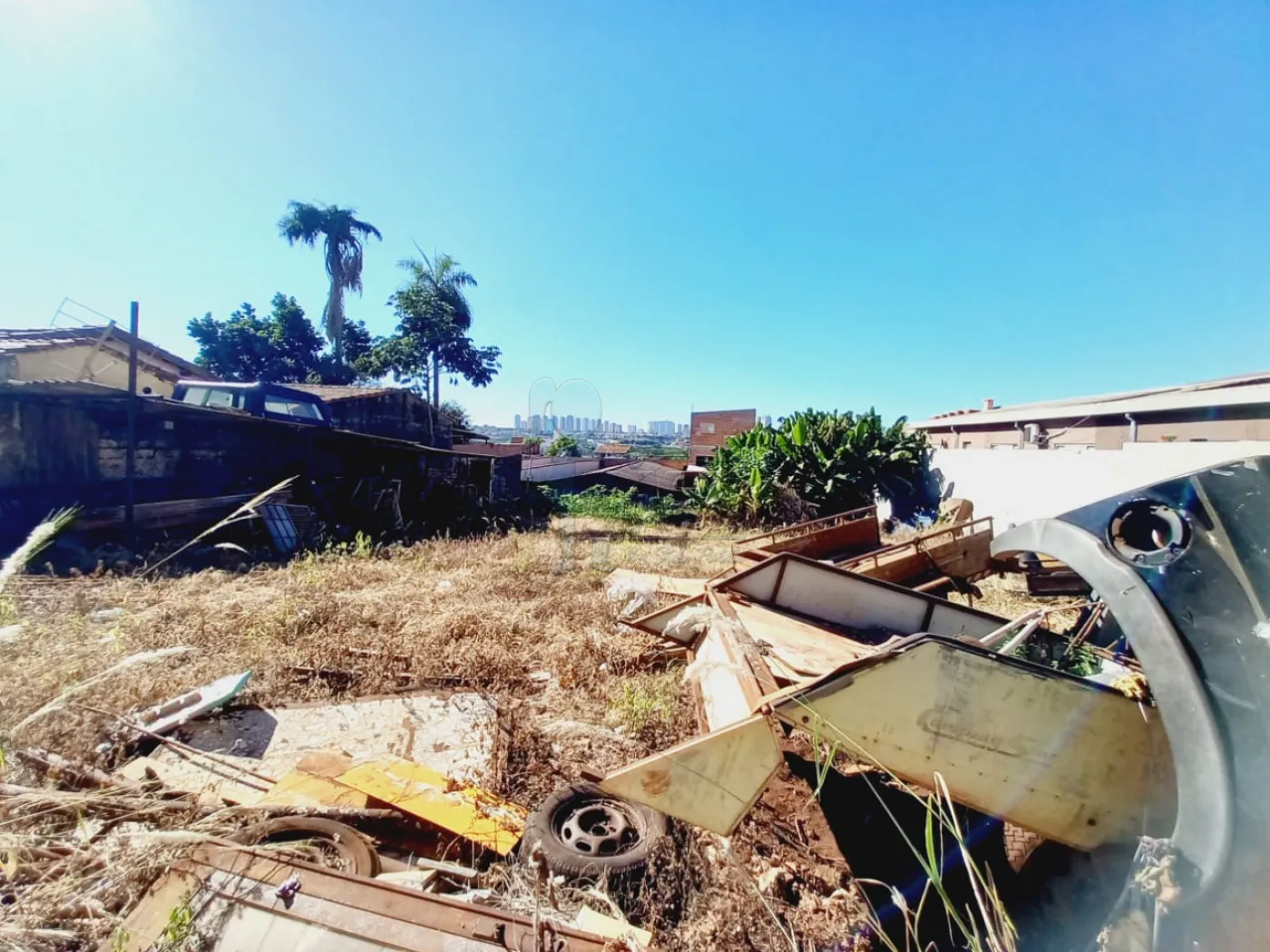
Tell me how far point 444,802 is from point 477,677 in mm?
1714

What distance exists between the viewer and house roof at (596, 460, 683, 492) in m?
18.0

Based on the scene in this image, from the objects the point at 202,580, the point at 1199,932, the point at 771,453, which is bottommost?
the point at 202,580

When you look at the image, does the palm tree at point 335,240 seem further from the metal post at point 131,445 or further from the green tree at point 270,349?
the metal post at point 131,445

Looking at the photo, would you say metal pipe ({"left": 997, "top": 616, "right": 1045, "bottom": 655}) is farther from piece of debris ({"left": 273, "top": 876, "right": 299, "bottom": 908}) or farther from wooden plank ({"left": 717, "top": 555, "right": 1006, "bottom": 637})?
piece of debris ({"left": 273, "top": 876, "right": 299, "bottom": 908})

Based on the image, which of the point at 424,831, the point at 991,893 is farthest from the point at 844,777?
the point at 424,831

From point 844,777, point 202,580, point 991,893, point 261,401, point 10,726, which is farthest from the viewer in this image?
point 261,401

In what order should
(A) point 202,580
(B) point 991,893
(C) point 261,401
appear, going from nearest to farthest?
(B) point 991,893, (A) point 202,580, (C) point 261,401

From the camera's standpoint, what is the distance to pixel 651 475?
18.9m

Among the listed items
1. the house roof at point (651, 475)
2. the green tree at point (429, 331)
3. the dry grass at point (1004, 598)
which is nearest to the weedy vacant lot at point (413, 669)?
the dry grass at point (1004, 598)

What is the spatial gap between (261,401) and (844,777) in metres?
13.8

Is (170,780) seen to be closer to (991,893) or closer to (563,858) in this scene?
(563,858)

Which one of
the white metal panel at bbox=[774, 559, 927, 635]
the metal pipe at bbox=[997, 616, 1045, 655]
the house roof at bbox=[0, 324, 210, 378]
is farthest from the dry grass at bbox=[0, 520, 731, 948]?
the house roof at bbox=[0, 324, 210, 378]

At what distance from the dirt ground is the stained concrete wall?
189 centimetres

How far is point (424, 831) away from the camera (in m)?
2.40
